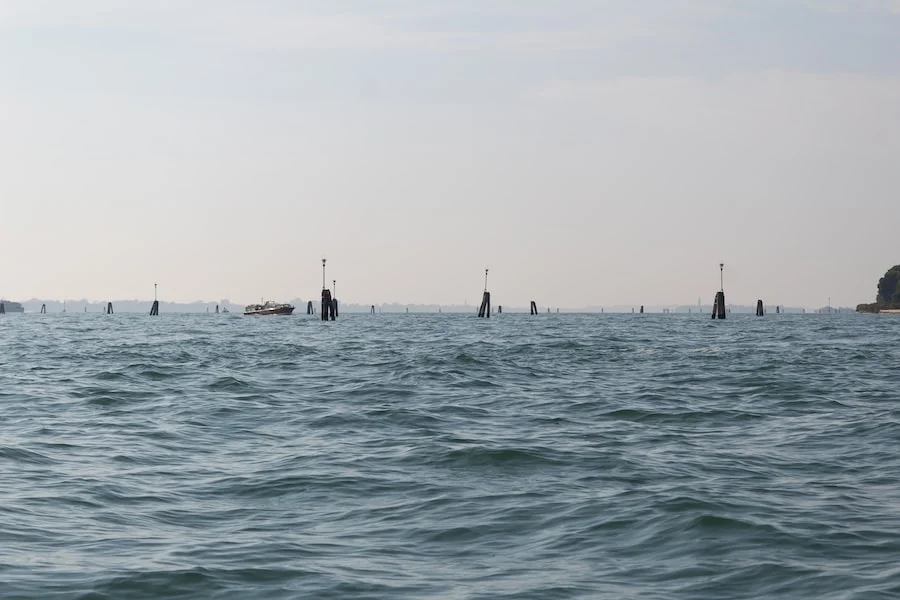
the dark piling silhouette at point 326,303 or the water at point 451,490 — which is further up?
the dark piling silhouette at point 326,303

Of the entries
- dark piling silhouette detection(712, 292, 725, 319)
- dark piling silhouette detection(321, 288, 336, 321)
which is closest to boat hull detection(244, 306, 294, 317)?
dark piling silhouette detection(321, 288, 336, 321)

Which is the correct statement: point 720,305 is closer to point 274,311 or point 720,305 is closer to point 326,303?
point 326,303

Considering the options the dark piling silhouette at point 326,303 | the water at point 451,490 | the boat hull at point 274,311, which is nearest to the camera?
the water at point 451,490

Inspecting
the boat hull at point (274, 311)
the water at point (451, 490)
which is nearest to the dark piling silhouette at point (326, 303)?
the boat hull at point (274, 311)

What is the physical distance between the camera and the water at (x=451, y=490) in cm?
875

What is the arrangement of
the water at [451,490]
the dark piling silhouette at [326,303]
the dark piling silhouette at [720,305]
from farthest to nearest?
the dark piling silhouette at [720,305] → the dark piling silhouette at [326,303] → the water at [451,490]

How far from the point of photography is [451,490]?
12648 millimetres

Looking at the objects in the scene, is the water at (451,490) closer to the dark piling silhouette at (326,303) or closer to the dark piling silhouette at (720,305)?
the dark piling silhouette at (326,303)

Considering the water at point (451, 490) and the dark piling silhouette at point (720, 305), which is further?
the dark piling silhouette at point (720, 305)

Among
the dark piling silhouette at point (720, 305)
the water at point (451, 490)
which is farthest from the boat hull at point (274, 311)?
the water at point (451, 490)

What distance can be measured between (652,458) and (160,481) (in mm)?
6461

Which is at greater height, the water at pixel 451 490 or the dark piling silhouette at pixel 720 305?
the dark piling silhouette at pixel 720 305

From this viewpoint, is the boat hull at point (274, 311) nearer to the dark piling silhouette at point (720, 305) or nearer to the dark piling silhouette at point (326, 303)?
the dark piling silhouette at point (326, 303)

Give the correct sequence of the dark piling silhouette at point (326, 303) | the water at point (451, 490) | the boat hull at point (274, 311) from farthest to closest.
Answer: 1. the boat hull at point (274, 311)
2. the dark piling silhouette at point (326, 303)
3. the water at point (451, 490)
